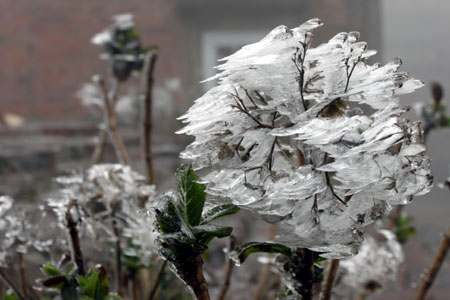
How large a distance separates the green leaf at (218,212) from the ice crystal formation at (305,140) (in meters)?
0.01

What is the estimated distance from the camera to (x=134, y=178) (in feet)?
2.05

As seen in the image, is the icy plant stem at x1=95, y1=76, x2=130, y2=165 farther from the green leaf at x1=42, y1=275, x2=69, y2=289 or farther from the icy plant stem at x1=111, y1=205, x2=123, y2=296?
the green leaf at x1=42, y1=275, x2=69, y2=289

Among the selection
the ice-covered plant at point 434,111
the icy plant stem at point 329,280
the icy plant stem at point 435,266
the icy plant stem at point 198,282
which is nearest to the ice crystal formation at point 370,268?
the icy plant stem at point 435,266

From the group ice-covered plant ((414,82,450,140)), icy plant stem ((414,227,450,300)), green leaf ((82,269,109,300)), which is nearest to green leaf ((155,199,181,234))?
green leaf ((82,269,109,300))

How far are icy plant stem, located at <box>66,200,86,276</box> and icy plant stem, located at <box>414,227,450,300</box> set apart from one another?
0.42m

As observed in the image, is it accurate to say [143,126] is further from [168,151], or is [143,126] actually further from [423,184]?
[168,151]

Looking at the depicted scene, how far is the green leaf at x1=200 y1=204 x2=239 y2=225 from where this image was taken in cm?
35

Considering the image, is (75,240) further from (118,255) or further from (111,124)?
(111,124)

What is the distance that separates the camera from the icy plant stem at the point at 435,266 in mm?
634

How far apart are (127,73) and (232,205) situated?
0.65m

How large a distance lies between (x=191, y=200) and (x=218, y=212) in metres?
0.02

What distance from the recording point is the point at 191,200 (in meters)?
0.35

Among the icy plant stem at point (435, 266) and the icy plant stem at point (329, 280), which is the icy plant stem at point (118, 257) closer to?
the icy plant stem at point (329, 280)

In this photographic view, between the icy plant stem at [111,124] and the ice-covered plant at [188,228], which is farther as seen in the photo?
the icy plant stem at [111,124]
